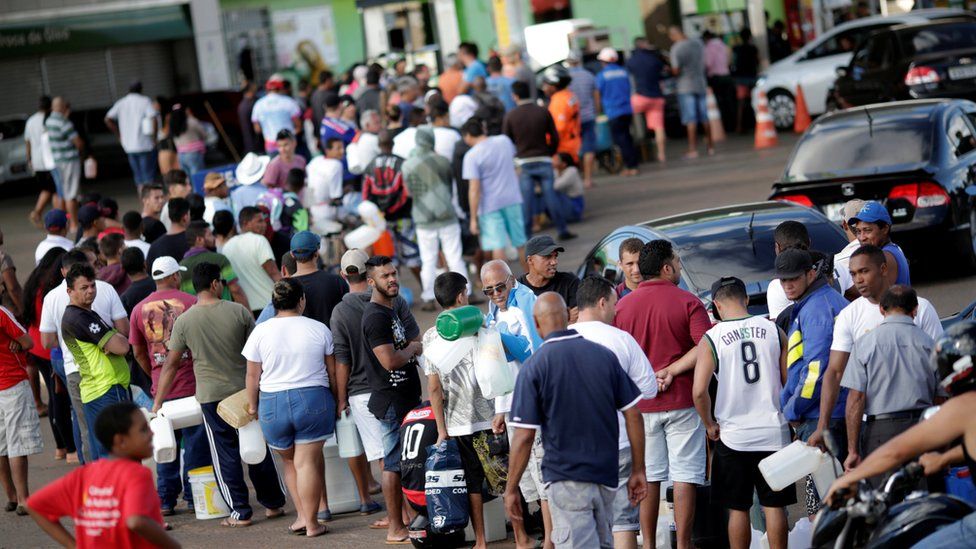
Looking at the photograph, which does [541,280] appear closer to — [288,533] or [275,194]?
[288,533]

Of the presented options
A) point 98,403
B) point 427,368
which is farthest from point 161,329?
point 427,368

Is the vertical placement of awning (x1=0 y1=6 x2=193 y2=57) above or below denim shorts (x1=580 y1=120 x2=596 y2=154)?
above

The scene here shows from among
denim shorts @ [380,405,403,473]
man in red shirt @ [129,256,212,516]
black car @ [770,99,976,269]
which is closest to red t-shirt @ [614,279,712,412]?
denim shorts @ [380,405,403,473]

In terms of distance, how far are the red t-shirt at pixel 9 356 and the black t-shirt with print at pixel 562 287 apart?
3789 millimetres

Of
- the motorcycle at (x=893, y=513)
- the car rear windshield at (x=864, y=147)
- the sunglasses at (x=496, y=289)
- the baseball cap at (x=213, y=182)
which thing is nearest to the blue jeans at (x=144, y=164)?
the baseball cap at (x=213, y=182)

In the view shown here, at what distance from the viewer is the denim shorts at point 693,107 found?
22828 mm

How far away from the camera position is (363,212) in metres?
14.4

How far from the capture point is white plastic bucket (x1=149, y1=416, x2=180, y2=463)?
29.9 ft

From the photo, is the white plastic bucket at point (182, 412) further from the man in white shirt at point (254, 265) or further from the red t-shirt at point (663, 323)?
the red t-shirt at point (663, 323)

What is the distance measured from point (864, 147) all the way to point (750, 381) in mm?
6573

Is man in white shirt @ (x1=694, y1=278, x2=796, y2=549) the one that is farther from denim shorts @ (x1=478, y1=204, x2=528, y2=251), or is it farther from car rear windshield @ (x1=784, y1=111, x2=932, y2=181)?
denim shorts @ (x1=478, y1=204, x2=528, y2=251)

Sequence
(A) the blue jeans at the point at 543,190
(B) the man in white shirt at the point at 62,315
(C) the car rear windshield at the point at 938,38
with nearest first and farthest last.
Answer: (B) the man in white shirt at the point at 62,315 → (A) the blue jeans at the point at 543,190 → (C) the car rear windshield at the point at 938,38

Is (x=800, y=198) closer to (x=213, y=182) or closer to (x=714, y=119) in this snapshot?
(x=213, y=182)

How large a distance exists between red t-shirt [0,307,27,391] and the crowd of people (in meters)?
0.02
